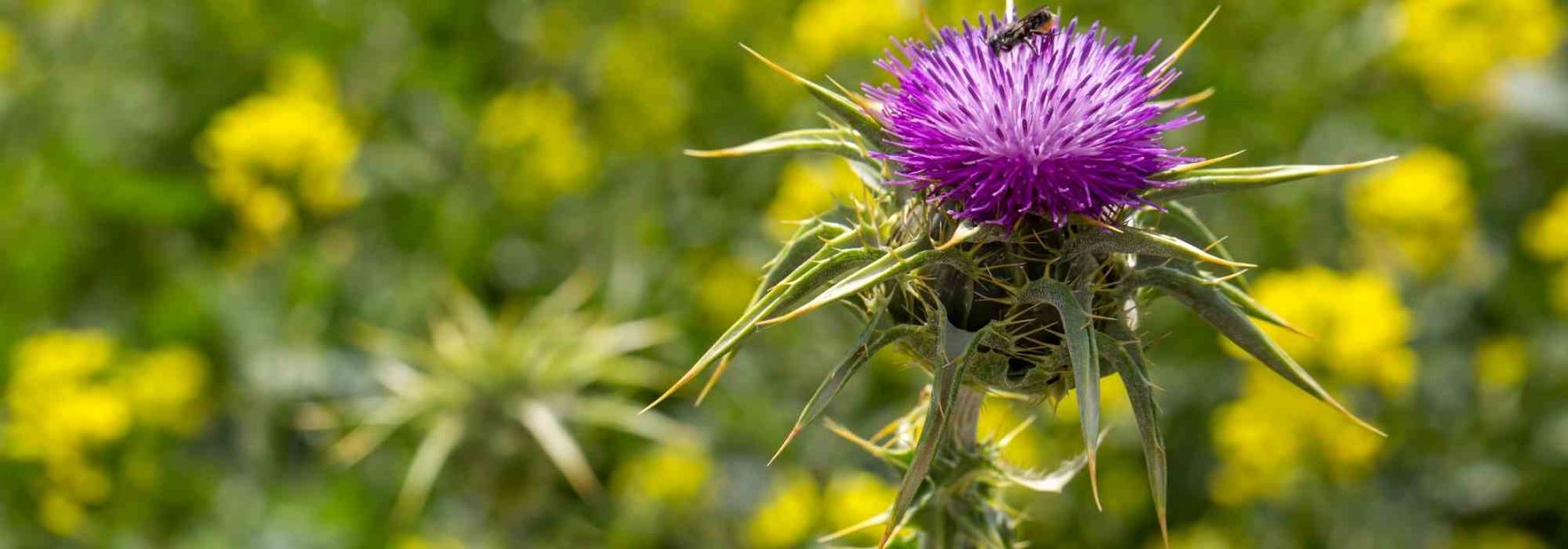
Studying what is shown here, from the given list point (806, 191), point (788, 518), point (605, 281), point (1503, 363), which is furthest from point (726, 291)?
point (1503, 363)

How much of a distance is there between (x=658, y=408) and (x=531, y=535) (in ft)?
2.23

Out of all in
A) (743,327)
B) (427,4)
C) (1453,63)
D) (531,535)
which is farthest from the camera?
(427,4)

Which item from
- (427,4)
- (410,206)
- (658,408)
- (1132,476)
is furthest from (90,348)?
(1132,476)

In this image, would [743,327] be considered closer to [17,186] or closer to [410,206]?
[410,206]

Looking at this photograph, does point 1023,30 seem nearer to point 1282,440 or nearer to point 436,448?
point 436,448

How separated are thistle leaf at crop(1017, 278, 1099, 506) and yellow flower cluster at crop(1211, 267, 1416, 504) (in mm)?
2413

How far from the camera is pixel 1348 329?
3986 mm

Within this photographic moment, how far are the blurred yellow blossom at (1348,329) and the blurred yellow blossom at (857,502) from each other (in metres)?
1.10

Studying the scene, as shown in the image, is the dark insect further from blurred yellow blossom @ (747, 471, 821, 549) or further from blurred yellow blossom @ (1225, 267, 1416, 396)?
blurred yellow blossom @ (1225, 267, 1416, 396)

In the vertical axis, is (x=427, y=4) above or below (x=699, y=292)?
above

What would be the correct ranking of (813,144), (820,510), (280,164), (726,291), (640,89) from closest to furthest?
(813,144) → (820,510) → (280,164) → (726,291) → (640,89)

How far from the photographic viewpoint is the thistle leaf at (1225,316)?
1.70 m

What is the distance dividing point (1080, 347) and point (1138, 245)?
139 mm

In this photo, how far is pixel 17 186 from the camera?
5320 millimetres
